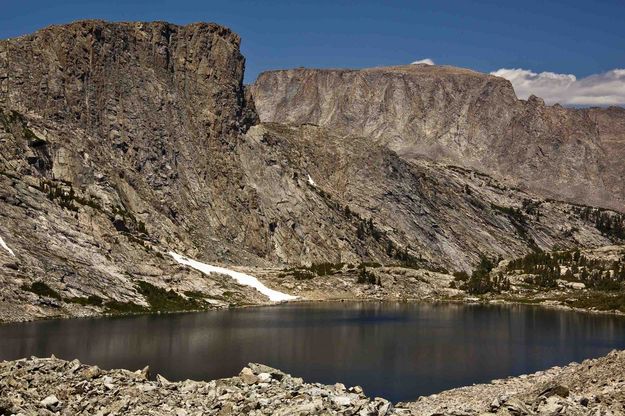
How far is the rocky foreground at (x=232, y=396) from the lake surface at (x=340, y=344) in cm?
1706

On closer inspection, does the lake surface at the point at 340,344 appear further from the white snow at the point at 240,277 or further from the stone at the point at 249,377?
the white snow at the point at 240,277

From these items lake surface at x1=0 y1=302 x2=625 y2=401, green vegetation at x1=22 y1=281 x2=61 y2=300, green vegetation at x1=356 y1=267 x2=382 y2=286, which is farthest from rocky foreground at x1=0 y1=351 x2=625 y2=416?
green vegetation at x1=356 y1=267 x2=382 y2=286

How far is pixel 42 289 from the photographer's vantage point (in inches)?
4941

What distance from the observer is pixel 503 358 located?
89.4 meters

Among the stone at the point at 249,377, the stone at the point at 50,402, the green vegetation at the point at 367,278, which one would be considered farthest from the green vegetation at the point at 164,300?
the stone at the point at 50,402

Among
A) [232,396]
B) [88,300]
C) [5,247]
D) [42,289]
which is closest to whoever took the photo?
[232,396]

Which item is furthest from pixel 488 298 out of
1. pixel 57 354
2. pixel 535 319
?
pixel 57 354

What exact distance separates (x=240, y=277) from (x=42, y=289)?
55.4 m

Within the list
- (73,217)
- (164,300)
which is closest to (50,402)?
(164,300)

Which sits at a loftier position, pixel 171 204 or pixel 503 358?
pixel 171 204

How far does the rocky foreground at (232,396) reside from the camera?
136 feet

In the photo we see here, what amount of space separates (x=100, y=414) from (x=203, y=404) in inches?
227

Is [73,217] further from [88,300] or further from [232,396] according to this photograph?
[232,396]

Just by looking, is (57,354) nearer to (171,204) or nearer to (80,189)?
(80,189)
